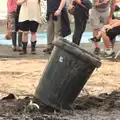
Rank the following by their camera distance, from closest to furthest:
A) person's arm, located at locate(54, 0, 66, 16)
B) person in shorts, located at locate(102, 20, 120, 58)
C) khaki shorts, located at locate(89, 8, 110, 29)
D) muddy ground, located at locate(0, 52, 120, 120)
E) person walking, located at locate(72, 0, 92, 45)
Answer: muddy ground, located at locate(0, 52, 120, 120) < person in shorts, located at locate(102, 20, 120, 58) < person's arm, located at locate(54, 0, 66, 16) < person walking, located at locate(72, 0, 92, 45) < khaki shorts, located at locate(89, 8, 110, 29)

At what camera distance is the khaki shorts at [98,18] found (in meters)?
12.1

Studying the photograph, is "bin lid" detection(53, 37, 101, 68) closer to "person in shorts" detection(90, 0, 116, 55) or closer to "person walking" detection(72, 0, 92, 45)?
"person walking" detection(72, 0, 92, 45)

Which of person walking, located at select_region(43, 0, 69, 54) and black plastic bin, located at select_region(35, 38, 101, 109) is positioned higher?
black plastic bin, located at select_region(35, 38, 101, 109)

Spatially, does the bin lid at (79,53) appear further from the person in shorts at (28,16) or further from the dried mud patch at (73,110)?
the person in shorts at (28,16)

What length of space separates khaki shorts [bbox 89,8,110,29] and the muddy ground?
1.58 meters

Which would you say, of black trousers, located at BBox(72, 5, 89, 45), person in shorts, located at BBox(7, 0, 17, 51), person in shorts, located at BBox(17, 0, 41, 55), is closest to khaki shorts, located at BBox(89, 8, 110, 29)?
black trousers, located at BBox(72, 5, 89, 45)

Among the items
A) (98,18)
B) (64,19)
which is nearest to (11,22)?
(64,19)

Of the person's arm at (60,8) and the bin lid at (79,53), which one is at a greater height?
the bin lid at (79,53)

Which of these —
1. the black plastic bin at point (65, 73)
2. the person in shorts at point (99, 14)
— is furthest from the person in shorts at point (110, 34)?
the black plastic bin at point (65, 73)

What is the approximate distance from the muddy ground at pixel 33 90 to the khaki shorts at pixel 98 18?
1.58 m

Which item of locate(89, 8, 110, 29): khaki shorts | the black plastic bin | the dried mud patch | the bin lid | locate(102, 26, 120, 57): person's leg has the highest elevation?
the bin lid

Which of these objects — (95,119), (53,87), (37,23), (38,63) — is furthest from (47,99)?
(37,23)

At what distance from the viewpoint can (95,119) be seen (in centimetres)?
558

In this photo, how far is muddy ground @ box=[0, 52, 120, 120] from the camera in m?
5.71
